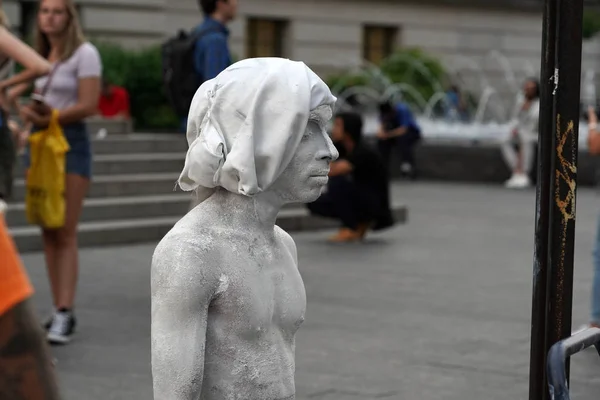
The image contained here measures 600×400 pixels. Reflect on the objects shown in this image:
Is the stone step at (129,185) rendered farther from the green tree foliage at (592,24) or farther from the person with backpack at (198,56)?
the green tree foliage at (592,24)

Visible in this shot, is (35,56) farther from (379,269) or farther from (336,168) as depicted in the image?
(336,168)

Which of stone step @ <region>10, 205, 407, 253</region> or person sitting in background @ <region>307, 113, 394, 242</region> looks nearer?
stone step @ <region>10, 205, 407, 253</region>

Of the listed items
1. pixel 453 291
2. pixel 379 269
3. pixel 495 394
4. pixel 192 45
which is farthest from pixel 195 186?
pixel 379 269

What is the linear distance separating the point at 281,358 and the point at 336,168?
10.00 m

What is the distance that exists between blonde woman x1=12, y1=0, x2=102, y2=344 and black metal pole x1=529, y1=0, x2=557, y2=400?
3778mm

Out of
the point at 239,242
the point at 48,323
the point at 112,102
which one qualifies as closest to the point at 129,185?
the point at 112,102

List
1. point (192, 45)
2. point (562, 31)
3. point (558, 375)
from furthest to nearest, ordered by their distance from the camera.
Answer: point (192, 45)
point (562, 31)
point (558, 375)

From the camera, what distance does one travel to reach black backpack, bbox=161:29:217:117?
819 cm

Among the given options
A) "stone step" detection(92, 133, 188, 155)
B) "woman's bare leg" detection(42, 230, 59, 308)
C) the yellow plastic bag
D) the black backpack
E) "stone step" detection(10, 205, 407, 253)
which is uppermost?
the black backpack

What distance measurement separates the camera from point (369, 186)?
514 inches

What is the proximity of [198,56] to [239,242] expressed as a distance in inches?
207

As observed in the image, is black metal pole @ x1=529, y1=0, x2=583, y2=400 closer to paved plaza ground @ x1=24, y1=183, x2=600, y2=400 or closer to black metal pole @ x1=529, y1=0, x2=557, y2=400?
black metal pole @ x1=529, y1=0, x2=557, y2=400

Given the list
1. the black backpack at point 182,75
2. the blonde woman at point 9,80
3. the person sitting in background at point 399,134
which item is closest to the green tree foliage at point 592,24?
the person sitting in background at point 399,134

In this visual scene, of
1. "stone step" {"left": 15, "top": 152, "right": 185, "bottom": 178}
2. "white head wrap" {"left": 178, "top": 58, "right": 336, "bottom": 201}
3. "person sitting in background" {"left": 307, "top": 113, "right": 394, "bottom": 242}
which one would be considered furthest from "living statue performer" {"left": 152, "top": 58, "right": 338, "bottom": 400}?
"stone step" {"left": 15, "top": 152, "right": 185, "bottom": 178}
